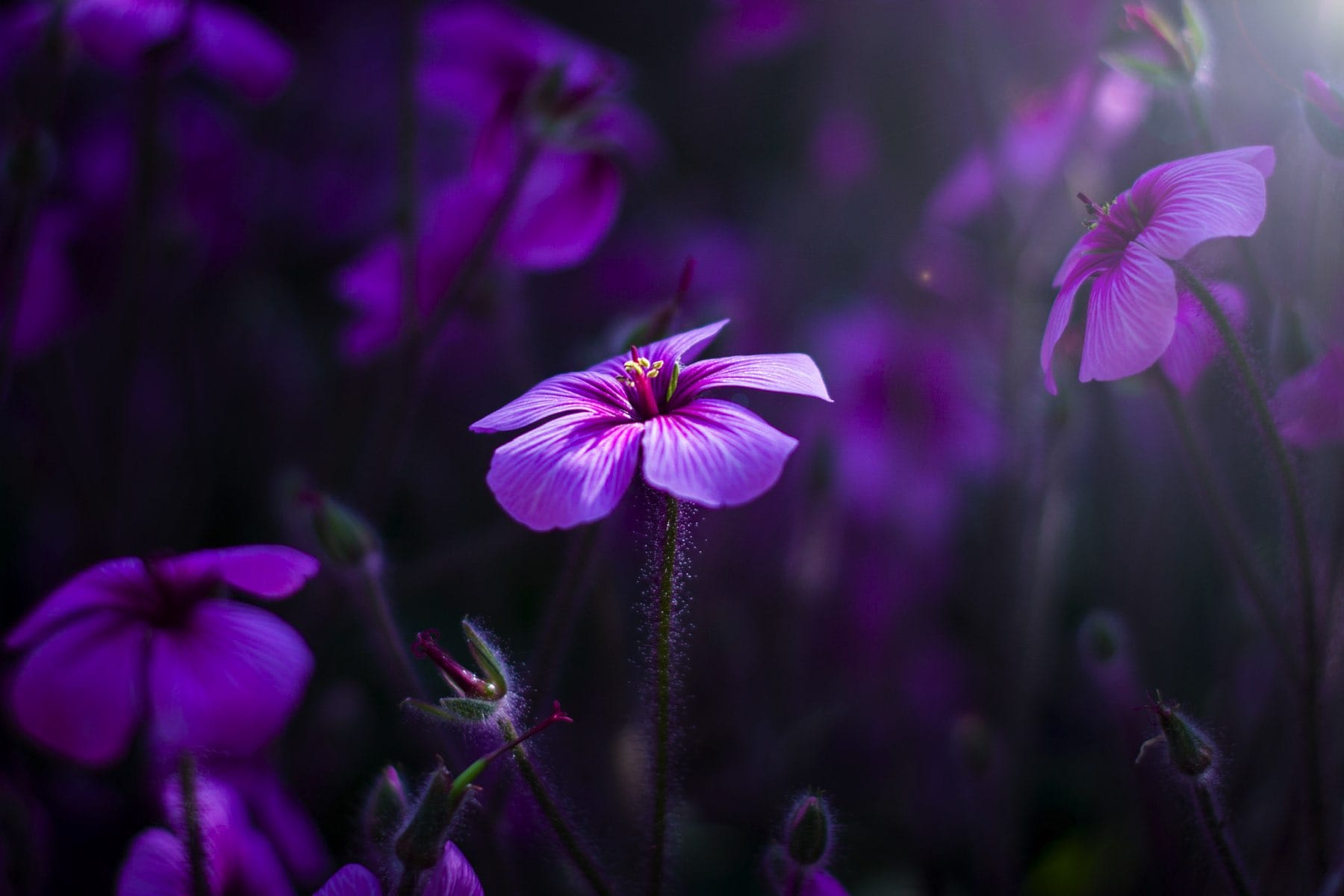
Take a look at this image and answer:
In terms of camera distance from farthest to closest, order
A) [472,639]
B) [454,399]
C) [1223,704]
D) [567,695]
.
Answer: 1. [454,399]
2. [567,695]
3. [1223,704]
4. [472,639]

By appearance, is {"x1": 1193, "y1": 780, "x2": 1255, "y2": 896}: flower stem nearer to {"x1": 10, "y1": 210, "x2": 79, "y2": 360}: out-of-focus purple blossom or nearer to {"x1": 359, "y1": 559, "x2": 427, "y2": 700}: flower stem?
{"x1": 359, "y1": 559, "x2": 427, "y2": 700}: flower stem

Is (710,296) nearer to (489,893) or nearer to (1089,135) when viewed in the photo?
(1089,135)

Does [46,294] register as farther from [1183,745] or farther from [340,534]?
[1183,745]

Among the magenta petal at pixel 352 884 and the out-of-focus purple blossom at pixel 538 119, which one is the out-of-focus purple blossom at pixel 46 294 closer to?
the out-of-focus purple blossom at pixel 538 119

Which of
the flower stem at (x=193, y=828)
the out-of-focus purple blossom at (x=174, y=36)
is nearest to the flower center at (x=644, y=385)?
the flower stem at (x=193, y=828)

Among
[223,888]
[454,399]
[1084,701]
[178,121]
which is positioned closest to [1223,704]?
[1084,701]

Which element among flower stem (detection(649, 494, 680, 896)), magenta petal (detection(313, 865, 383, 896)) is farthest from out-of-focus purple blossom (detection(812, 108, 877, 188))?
magenta petal (detection(313, 865, 383, 896))
